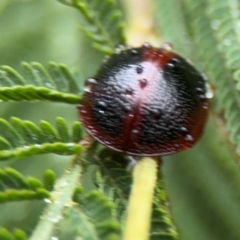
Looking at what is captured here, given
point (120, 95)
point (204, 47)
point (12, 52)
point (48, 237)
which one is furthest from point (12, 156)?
point (12, 52)

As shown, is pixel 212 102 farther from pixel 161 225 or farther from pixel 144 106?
pixel 161 225

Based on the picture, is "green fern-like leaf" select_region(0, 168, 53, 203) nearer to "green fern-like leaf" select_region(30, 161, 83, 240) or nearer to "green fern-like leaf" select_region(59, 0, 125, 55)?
Result: "green fern-like leaf" select_region(30, 161, 83, 240)

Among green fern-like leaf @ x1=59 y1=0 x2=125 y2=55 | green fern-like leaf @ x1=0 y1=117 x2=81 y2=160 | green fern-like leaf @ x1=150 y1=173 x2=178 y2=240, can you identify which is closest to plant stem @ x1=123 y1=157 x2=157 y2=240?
green fern-like leaf @ x1=150 y1=173 x2=178 y2=240

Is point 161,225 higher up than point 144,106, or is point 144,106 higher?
point 144,106

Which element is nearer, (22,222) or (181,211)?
(22,222)

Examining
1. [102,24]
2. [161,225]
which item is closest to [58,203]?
[161,225]

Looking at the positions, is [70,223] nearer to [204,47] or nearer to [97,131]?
[97,131]

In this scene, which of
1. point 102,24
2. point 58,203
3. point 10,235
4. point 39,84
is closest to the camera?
point 10,235
